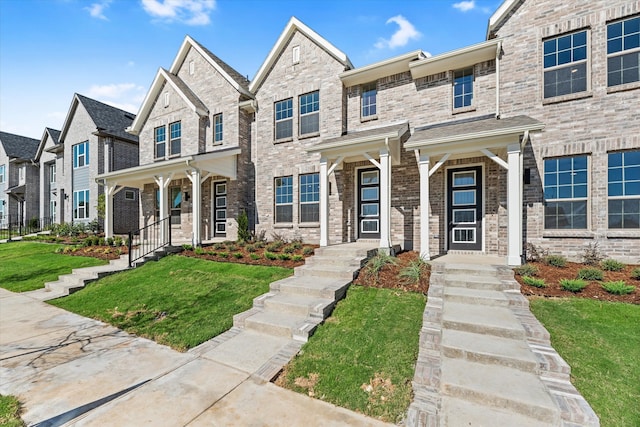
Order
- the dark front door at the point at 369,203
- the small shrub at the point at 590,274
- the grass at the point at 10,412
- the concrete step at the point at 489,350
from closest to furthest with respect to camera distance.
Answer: the grass at the point at 10,412
the concrete step at the point at 489,350
the small shrub at the point at 590,274
the dark front door at the point at 369,203

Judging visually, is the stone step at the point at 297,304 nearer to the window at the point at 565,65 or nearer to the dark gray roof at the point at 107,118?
the window at the point at 565,65

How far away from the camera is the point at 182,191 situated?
13883 millimetres

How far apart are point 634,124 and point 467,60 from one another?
4.46m

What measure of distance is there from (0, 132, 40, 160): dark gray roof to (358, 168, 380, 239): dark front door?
33.0m

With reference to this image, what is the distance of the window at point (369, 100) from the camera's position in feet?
34.2

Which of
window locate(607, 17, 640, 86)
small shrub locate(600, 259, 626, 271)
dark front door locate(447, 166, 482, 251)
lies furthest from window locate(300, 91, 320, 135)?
small shrub locate(600, 259, 626, 271)

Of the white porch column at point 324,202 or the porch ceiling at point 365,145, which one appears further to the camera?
the white porch column at point 324,202

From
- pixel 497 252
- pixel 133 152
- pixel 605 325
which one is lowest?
pixel 605 325

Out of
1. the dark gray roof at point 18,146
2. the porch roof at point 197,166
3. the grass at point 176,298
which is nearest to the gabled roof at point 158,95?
the porch roof at point 197,166

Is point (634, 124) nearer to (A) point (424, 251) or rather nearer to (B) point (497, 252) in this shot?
(B) point (497, 252)

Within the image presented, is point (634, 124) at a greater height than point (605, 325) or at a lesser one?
greater

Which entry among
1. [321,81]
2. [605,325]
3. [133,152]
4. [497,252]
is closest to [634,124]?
[497,252]

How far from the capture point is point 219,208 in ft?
43.6

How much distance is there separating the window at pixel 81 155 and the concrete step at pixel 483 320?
2412 centimetres
